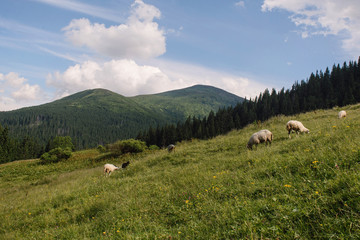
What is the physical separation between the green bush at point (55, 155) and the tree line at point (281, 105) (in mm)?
37200

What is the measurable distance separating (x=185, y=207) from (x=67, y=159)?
5660 centimetres

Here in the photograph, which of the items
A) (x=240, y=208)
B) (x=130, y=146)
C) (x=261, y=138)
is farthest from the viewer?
(x=130, y=146)

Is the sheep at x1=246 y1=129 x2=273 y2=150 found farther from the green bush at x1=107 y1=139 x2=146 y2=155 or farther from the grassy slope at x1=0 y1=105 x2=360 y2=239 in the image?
the green bush at x1=107 y1=139 x2=146 y2=155

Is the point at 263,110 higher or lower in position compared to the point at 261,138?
higher

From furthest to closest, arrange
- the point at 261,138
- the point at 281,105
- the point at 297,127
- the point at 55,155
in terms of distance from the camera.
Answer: the point at 281,105 → the point at 55,155 → the point at 297,127 → the point at 261,138

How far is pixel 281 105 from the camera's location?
93.7m

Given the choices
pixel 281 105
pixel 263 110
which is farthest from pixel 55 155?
pixel 281 105

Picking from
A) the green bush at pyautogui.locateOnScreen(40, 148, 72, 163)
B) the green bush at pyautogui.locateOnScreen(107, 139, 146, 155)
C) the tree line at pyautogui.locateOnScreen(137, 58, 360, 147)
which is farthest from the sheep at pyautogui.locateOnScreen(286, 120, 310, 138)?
the tree line at pyautogui.locateOnScreen(137, 58, 360, 147)

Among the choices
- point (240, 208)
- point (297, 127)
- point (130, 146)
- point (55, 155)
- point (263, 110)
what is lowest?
point (55, 155)

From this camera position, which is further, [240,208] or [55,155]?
[55,155]

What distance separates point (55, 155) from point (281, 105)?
101245 mm

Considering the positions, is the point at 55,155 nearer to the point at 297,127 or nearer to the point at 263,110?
the point at 297,127

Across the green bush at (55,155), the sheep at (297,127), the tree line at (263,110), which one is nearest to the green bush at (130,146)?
the green bush at (55,155)

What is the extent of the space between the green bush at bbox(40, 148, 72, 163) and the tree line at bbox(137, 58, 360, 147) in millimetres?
37200
